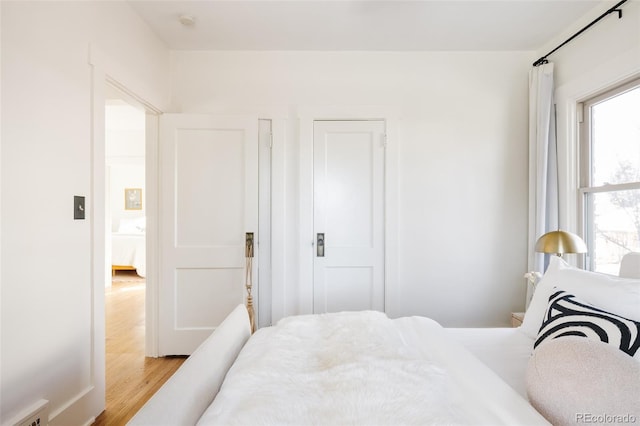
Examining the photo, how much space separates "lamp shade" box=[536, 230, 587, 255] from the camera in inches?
69.6

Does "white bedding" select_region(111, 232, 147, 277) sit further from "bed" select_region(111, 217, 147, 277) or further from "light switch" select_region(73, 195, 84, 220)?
"light switch" select_region(73, 195, 84, 220)

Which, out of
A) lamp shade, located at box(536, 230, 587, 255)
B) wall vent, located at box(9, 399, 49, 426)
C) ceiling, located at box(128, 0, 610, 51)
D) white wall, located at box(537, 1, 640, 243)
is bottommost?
wall vent, located at box(9, 399, 49, 426)

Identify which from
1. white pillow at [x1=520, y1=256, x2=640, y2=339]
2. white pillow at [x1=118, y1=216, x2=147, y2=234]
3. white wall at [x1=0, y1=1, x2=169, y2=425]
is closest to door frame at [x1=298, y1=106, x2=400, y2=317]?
white pillow at [x1=520, y1=256, x2=640, y2=339]

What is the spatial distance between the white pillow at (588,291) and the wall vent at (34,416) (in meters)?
2.41

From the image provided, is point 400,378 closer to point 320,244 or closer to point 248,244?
point 320,244

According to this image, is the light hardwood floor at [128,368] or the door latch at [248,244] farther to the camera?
the door latch at [248,244]

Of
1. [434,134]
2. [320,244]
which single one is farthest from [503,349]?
[434,134]

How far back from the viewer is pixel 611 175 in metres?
2.08

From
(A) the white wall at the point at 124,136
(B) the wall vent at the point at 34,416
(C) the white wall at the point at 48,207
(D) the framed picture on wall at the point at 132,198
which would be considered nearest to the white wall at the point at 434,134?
(C) the white wall at the point at 48,207

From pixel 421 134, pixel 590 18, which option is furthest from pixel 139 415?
pixel 590 18

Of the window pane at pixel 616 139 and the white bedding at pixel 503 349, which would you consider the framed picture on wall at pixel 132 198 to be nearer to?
the white bedding at pixel 503 349

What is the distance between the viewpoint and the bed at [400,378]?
0.81 metres

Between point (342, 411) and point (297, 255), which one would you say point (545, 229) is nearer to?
point (297, 255)

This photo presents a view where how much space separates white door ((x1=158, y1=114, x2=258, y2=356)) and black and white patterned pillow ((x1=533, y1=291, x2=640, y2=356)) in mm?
2051
